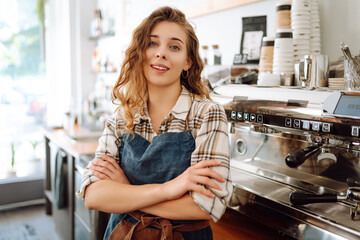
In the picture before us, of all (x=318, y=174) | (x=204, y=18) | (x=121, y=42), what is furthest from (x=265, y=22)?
(x=121, y=42)

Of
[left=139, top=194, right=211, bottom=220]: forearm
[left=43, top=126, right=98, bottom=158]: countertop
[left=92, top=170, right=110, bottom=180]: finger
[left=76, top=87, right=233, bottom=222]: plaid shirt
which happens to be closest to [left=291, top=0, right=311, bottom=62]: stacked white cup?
[left=76, top=87, right=233, bottom=222]: plaid shirt

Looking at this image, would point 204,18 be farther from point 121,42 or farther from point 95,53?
point 95,53

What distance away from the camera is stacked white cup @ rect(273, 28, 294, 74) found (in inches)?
53.8

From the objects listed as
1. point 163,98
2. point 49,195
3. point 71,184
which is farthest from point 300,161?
point 49,195

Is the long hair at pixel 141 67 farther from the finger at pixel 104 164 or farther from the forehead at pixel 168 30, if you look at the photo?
the finger at pixel 104 164

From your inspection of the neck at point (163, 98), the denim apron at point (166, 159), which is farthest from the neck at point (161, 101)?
the denim apron at point (166, 159)

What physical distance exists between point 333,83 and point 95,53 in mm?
3160

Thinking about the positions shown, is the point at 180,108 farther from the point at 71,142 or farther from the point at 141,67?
the point at 71,142

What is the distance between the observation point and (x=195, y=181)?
982 mm

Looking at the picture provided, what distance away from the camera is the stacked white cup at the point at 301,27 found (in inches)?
54.4

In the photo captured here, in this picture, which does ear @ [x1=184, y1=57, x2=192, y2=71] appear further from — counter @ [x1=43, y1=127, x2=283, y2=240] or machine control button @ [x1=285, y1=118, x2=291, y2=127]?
counter @ [x1=43, y1=127, x2=283, y2=240]

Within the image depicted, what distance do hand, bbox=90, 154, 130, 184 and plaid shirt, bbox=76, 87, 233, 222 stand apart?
0.7 inches

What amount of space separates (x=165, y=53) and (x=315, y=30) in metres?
0.71

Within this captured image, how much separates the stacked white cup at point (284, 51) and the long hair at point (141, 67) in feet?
1.20
